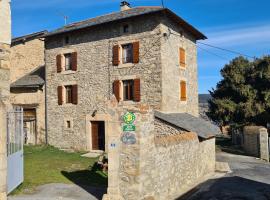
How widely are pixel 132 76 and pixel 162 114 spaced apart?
10.2 feet

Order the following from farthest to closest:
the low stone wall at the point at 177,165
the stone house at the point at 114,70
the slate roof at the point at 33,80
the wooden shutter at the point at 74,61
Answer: the slate roof at the point at 33,80 → the wooden shutter at the point at 74,61 → the stone house at the point at 114,70 → the low stone wall at the point at 177,165

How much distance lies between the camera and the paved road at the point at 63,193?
934 cm

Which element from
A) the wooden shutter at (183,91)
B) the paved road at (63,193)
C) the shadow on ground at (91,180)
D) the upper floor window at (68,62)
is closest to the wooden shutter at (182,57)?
the wooden shutter at (183,91)

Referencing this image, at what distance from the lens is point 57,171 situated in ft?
43.8

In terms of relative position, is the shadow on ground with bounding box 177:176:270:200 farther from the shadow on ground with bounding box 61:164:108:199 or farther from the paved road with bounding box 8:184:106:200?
the paved road with bounding box 8:184:106:200

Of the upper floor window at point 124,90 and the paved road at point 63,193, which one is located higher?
the upper floor window at point 124,90

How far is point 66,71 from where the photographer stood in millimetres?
21156

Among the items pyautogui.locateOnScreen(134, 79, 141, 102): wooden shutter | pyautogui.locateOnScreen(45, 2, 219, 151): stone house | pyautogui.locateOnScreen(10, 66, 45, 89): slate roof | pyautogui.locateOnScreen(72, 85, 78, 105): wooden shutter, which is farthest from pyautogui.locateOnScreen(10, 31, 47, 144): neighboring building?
pyautogui.locateOnScreen(134, 79, 141, 102): wooden shutter

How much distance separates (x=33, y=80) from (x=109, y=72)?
271 inches

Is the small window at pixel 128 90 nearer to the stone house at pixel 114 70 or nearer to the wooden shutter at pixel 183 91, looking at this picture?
the stone house at pixel 114 70

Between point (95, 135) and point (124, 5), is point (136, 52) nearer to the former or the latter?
point (124, 5)

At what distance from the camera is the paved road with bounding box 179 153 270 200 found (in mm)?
11303

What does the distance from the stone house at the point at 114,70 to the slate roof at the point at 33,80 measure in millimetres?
Result: 867

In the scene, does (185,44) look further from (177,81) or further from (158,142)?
(158,142)
